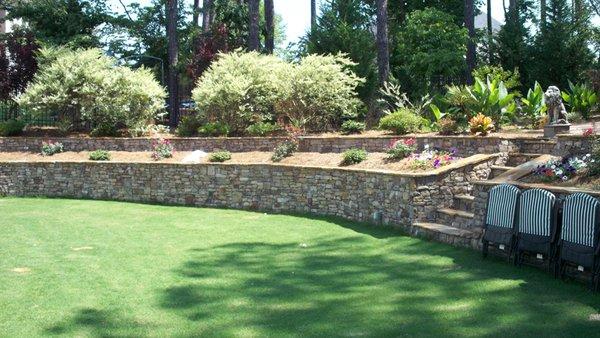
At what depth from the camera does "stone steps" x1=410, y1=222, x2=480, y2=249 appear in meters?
8.91

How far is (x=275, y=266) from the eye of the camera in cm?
842

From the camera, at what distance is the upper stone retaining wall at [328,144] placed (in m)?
11.2

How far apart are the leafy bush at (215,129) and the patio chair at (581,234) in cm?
1231

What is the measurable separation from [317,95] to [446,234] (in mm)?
8019

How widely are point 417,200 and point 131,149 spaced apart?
10825mm

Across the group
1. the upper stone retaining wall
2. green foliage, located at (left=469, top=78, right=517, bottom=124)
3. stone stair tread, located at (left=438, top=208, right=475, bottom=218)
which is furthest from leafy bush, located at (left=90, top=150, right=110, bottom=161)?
stone stair tread, located at (left=438, top=208, right=475, bottom=218)

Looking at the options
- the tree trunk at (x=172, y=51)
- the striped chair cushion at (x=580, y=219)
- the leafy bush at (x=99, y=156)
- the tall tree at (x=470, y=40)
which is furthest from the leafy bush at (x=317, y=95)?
the striped chair cushion at (x=580, y=219)

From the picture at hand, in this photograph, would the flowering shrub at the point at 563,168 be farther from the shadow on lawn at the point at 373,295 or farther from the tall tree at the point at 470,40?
the tall tree at the point at 470,40

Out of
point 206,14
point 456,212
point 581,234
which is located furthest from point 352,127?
point 206,14

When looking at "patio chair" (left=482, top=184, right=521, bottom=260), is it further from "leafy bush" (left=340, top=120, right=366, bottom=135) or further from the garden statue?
"leafy bush" (left=340, top=120, right=366, bottom=135)

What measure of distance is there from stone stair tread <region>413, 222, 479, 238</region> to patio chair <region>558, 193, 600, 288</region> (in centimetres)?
211

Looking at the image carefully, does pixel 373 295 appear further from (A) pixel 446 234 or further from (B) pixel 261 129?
(B) pixel 261 129

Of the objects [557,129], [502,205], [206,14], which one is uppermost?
[206,14]

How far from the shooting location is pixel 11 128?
20297 millimetres
